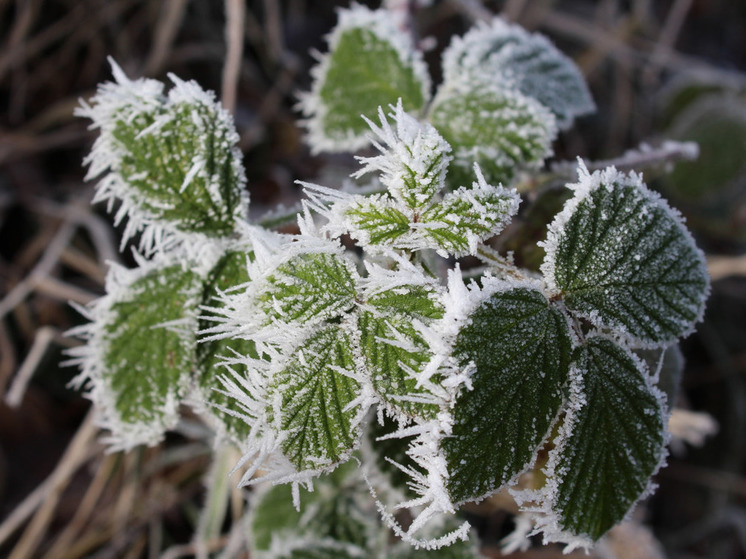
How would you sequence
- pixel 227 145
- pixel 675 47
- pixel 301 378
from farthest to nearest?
pixel 675 47 → pixel 227 145 → pixel 301 378

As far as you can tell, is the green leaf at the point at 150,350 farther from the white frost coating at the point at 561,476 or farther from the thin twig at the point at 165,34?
the thin twig at the point at 165,34

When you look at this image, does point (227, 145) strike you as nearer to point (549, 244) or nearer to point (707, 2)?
point (549, 244)

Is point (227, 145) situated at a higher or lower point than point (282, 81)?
lower

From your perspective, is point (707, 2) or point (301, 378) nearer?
point (301, 378)

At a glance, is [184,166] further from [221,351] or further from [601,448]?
[601,448]

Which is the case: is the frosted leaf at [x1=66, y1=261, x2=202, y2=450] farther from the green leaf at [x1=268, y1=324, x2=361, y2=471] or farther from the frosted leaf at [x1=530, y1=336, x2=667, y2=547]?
the frosted leaf at [x1=530, y1=336, x2=667, y2=547]

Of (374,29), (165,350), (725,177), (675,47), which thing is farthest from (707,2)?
(165,350)

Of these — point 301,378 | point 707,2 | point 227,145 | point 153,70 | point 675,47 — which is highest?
point 707,2
